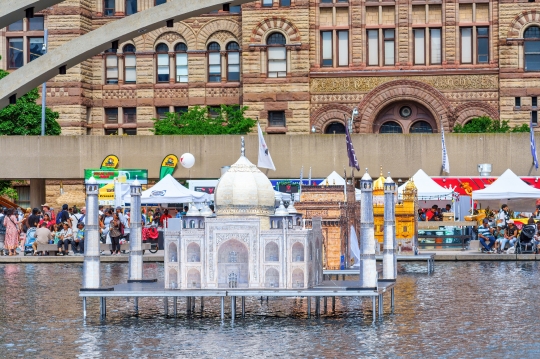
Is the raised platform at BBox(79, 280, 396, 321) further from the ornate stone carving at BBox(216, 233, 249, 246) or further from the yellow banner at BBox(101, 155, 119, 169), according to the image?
the yellow banner at BBox(101, 155, 119, 169)

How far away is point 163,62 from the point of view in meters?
65.5

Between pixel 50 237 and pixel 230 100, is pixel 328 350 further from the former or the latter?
pixel 230 100

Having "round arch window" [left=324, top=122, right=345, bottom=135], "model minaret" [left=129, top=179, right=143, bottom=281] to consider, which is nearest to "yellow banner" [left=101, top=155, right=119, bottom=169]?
"round arch window" [left=324, top=122, right=345, bottom=135]

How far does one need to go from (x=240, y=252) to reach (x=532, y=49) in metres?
43.7

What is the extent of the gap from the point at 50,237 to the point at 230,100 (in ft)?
93.5

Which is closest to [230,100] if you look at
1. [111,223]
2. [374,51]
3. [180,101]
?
[180,101]

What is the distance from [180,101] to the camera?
65375 mm

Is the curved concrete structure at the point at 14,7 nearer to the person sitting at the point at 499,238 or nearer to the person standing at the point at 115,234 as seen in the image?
the person standing at the point at 115,234

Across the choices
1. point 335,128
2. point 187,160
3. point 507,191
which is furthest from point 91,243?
point 335,128

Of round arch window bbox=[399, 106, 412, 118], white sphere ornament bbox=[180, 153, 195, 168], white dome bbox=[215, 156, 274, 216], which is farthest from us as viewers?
A: round arch window bbox=[399, 106, 412, 118]

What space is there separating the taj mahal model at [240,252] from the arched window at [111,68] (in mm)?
46305

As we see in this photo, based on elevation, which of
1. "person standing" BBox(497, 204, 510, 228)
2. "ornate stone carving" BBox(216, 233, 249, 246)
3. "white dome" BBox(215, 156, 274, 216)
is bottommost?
"ornate stone carving" BBox(216, 233, 249, 246)

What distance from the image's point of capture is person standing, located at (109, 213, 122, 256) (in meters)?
37.0

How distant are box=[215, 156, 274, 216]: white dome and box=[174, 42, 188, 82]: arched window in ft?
147
